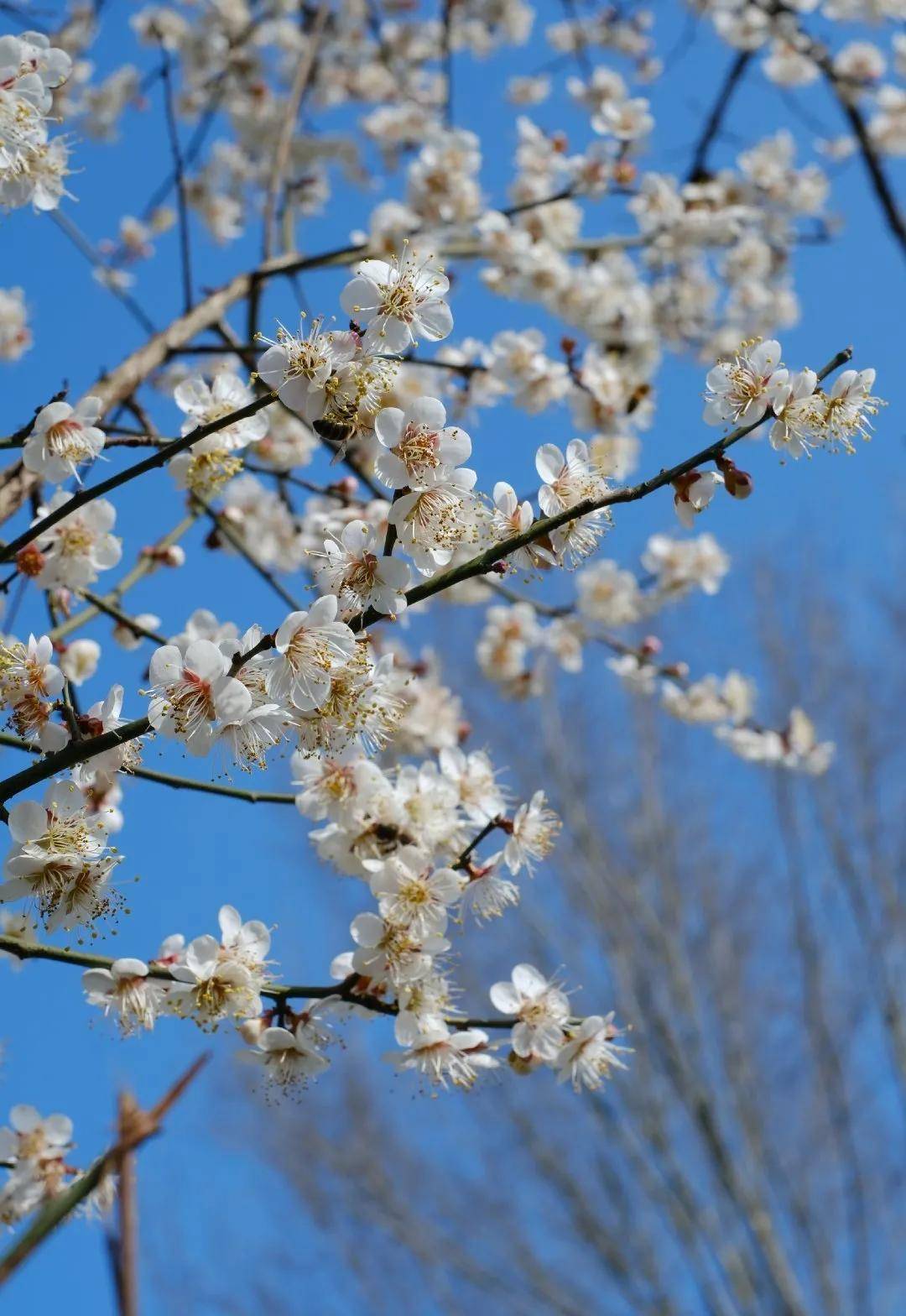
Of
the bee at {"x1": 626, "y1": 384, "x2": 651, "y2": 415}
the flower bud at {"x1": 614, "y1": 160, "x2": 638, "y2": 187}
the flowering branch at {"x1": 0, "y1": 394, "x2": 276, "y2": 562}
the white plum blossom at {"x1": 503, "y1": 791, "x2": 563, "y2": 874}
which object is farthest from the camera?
the flower bud at {"x1": 614, "y1": 160, "x2": 638, "y2": 187}

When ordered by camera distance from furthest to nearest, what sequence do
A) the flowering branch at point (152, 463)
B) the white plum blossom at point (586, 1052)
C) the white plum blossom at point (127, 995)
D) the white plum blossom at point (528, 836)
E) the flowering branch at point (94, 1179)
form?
the white plum blossom at point (528, 836) → the white plum blossom at point (586, 1052) → the white plum blossom at point (127, 995) → the flowering branch at point (152, 463) → the flowering branch at point (94, 1179)

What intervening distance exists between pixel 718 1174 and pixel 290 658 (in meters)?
5.29

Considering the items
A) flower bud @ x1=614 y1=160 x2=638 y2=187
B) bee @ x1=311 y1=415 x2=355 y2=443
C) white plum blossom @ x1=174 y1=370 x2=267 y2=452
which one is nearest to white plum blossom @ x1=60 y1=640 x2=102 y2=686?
white plum blossom @ x1=174 y1=370 x2=267 y2=452

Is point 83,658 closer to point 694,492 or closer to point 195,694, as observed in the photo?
point 195,694

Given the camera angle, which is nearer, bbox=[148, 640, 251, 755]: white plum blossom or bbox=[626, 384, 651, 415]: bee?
bbox=[148, 640, 251, 755]: white plum blossom

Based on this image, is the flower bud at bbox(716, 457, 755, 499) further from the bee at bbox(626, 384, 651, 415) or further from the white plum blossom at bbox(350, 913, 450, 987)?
the bee at bbox(626, 384, 651, 415)

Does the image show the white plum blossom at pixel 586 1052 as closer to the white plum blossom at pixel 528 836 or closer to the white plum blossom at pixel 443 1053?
the white plum blossom at pixel 443 1053

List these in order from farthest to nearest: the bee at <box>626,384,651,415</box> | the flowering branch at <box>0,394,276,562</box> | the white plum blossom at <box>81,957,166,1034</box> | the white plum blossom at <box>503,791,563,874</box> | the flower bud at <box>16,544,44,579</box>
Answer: the bee at <box>626,384,651,415</box>
the flower bud at <box>16,544,44,579</box>
the white plum blossom at <box>503,791,563,874</box>
the white plum blossom at <box>81,957,166,1034</box>
the flowering branch at <box>0,394,276,562</box>

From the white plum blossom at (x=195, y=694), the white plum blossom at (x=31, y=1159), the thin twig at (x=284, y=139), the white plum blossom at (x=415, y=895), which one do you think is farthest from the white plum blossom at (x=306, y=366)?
the thin twig at (x=284, y=139)

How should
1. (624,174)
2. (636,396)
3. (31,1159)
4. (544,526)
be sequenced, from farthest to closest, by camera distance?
1. (624,174)
2. (636,396)
3. (31,1159)
4. (544,526)

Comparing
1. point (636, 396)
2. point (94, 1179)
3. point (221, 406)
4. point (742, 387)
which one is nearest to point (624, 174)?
point (636, 396)

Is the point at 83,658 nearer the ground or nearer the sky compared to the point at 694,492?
nearer the sky

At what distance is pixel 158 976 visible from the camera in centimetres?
148

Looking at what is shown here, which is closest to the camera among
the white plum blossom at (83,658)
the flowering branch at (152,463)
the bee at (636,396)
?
the flowering branch at (152,463)
